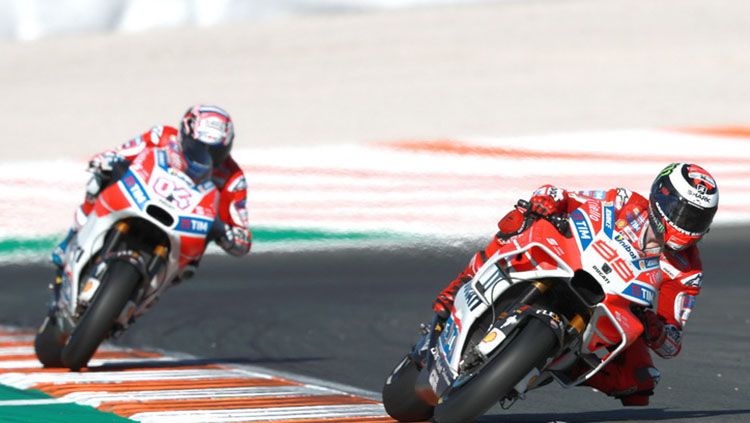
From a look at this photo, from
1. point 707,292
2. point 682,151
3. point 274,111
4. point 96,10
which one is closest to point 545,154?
point 682,151

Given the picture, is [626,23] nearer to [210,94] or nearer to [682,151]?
[210,94]

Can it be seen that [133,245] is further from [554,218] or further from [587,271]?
[587,271]

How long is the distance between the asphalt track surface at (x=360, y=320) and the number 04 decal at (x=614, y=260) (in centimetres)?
123

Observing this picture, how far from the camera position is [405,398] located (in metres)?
6.71

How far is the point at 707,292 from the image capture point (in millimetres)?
11734

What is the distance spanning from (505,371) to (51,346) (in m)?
3.70

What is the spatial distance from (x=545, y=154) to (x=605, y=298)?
8829 mm

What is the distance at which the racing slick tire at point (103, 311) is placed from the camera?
26.6ft

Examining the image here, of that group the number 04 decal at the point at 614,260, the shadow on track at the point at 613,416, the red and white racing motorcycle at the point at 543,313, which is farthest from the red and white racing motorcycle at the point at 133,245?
the number 04 decal at the point at 614,260

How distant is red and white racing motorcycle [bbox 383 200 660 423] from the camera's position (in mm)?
5852

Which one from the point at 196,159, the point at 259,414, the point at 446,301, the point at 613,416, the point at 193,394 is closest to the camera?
the point at 446,301

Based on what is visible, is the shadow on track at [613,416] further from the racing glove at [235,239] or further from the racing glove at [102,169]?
the racing glove at [102,169]

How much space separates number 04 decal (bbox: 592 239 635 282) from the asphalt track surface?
4.04ft

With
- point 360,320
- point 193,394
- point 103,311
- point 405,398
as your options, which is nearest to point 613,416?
point 405,398
